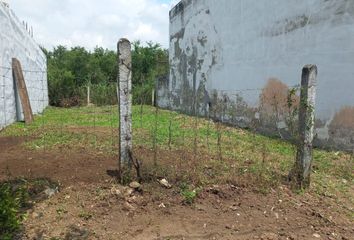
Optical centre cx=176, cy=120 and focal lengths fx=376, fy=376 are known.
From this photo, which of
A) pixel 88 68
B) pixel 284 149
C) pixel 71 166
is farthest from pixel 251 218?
pixel 88 68

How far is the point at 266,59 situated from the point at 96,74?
20.6 metres

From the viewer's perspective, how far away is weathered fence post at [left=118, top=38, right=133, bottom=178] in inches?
173

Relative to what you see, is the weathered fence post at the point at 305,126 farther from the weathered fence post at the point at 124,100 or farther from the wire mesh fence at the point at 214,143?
the weathered fence post at the point at 124,100

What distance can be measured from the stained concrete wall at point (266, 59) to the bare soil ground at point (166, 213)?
140 cm

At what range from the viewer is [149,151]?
6164mm

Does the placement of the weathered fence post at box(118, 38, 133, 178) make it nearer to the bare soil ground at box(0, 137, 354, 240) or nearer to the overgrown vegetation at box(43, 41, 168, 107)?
the bare soil ground at box(0, 137, 354, 240)

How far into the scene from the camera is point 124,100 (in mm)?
4410

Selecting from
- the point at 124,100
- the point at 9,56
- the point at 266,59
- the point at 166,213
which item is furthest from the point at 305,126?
the point at 9,56

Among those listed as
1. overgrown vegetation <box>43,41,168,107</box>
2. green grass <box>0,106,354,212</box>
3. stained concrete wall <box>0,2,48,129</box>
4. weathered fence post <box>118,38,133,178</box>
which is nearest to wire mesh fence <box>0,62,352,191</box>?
green grass <box>0,106,354,212</box>

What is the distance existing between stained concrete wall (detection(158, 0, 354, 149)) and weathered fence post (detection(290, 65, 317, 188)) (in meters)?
0.32

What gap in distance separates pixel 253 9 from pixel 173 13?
26.3 feet

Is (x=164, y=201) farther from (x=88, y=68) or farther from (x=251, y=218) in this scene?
(x=88, y=68)

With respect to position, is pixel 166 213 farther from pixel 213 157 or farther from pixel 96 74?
pixel 96 74

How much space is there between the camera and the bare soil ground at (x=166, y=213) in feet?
11.7
